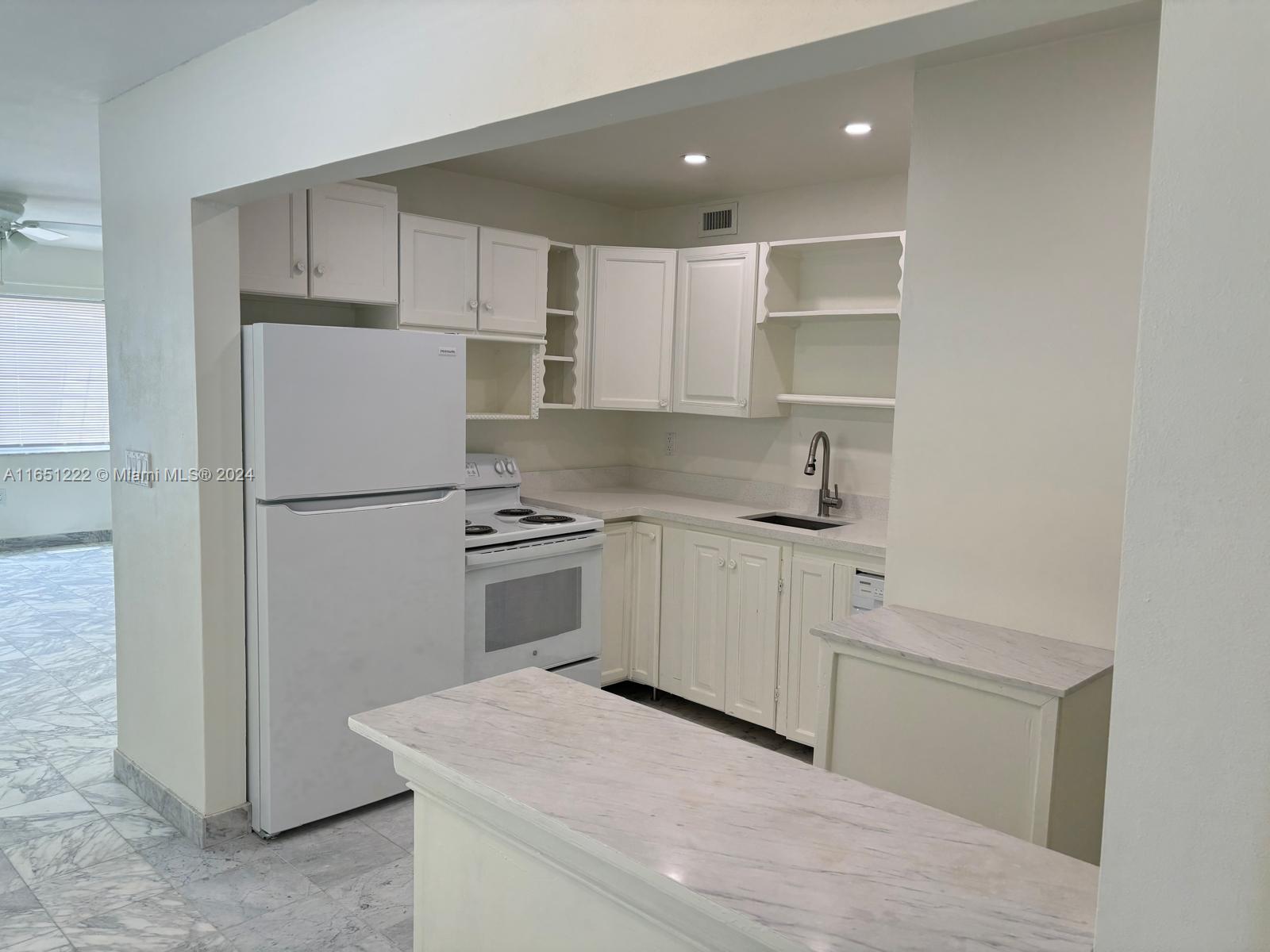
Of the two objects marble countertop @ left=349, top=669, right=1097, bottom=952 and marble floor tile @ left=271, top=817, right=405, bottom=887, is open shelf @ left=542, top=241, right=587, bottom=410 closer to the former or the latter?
marble floor tile @ left=271, top=817, right=405, bottom=887

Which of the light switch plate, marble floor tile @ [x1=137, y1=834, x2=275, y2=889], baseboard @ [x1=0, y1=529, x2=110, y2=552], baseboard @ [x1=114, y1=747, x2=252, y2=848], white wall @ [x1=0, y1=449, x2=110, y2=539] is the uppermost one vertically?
the light switch plate

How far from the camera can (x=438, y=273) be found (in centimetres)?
364

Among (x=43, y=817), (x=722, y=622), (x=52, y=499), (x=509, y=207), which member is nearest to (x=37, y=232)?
(x=52, y=499)

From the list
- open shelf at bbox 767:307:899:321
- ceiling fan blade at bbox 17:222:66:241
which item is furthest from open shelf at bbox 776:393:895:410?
ceiling fan blade at bbox 17:222:66:241

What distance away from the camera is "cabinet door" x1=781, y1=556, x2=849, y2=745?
3.51 meters

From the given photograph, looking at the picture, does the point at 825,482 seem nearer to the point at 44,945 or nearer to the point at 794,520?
the point at 794,520

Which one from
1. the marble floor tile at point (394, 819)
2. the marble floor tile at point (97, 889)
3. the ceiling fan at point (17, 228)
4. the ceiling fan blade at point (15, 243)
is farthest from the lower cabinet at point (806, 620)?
the ceiling fan blade at point (15, 243)

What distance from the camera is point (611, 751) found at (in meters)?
1.49

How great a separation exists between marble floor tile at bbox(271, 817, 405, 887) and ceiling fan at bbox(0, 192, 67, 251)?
167 inches

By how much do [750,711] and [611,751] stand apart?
8.17 ft

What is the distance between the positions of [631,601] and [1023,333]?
7.68 feet

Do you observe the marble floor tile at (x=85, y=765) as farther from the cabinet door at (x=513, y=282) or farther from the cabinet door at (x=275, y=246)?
the cabinet door at (x=513, y=282)

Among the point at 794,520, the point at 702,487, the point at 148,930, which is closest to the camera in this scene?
the point at 148,930

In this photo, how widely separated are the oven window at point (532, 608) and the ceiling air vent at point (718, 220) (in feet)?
6.13
